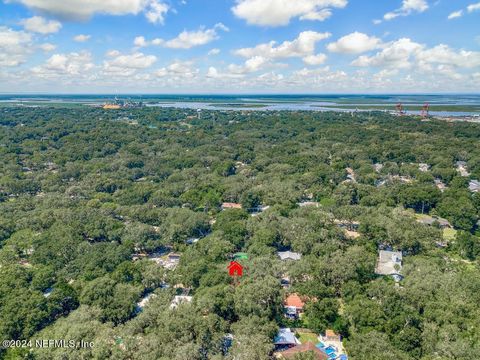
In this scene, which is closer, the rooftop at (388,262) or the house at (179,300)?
the house at (179,300)

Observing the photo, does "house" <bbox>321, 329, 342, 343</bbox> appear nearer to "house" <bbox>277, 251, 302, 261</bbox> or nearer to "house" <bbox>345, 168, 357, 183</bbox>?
"house" <bbox>277, 251, 302, 261</bbox>

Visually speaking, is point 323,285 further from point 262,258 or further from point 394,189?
point 394,189

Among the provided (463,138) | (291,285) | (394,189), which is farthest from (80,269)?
(463,138)

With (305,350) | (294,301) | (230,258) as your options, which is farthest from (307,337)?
(230,258)

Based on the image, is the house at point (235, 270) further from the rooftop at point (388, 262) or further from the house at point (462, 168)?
the house at point (462, 168)

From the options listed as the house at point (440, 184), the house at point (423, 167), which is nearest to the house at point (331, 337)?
the house at point (440, 184)

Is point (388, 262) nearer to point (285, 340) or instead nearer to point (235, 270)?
point (235, 270)

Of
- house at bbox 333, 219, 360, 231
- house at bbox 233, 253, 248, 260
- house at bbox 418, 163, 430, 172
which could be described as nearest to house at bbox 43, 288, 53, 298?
house at bbox 233, 253, 248, 260

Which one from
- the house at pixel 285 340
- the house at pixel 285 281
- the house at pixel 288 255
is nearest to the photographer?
the house at pixel 285 340
